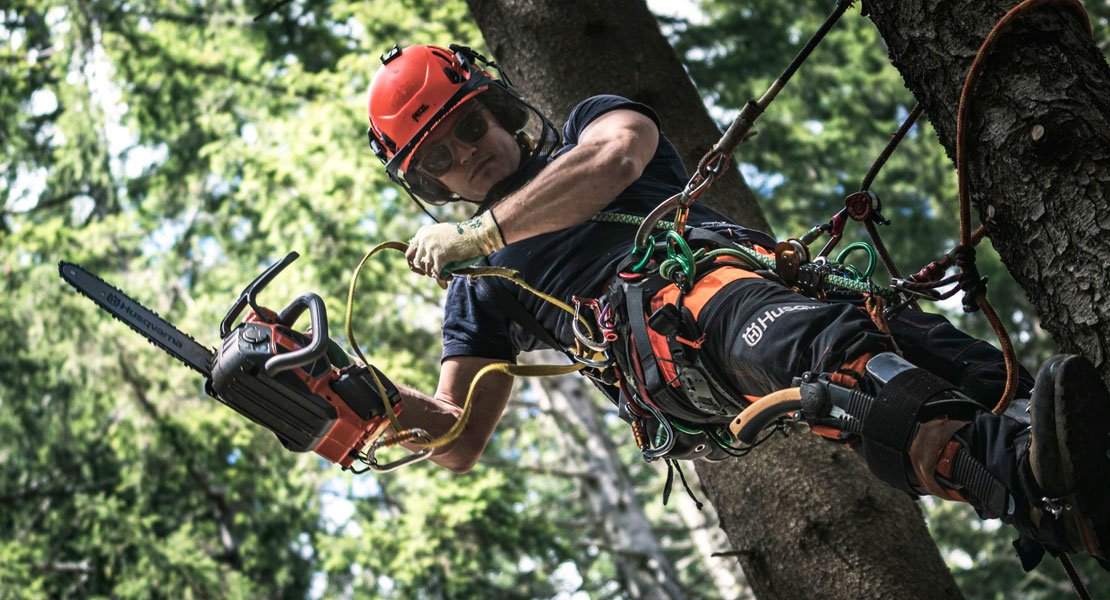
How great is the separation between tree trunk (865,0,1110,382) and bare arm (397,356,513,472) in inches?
66.7

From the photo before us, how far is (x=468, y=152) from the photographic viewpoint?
3311 mm

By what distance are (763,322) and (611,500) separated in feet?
30.1

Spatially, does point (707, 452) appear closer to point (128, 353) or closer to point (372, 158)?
point (372, 158)

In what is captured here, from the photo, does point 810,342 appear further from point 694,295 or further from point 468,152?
point 468,152

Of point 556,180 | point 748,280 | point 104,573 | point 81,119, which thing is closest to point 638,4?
point 556,180

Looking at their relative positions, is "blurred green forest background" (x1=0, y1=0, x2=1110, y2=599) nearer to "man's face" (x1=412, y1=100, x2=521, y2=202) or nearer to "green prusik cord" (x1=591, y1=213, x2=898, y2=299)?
"man's face" (x1=412, y1=100, x2=521, y2=202)

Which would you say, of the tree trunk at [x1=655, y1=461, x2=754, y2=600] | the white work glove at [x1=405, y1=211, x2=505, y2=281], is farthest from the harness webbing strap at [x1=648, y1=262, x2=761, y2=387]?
the tree trunk at [x1=655, y1=461, x2=754, y2=600]

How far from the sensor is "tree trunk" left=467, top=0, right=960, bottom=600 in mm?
3408

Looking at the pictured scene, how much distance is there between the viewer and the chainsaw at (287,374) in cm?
272

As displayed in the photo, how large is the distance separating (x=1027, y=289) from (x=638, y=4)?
263 centimetres

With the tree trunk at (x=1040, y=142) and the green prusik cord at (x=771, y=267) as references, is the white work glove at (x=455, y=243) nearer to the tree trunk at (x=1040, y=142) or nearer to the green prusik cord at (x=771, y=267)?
the green prusik cord at (x=771, y=267)

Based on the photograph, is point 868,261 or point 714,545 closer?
point 868,261

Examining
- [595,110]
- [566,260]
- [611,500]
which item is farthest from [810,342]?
[611,500]

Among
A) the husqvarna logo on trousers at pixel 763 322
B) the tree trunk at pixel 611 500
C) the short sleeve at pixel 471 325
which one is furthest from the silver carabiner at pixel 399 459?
the tree trunk at pixel 611 500
